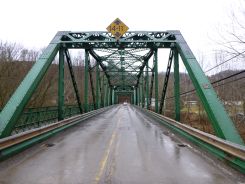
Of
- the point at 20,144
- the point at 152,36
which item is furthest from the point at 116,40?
the point at 20,144

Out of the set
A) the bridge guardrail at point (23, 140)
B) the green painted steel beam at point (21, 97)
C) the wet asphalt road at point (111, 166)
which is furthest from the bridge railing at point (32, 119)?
the wet asphalt road at point (111, 166)

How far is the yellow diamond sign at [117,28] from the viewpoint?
2017 cm

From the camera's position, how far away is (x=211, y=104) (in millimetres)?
11016

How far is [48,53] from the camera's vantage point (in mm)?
16781

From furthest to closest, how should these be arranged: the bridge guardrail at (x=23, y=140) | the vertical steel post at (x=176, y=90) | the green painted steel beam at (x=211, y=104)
Result: the vertical steel post at (x=176, y=90) < the green painted steel beam at (x=211, y=104) < the bridge guardrail at (x=23, y=140)

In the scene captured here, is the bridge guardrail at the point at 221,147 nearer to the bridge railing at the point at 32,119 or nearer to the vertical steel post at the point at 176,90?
the vertical steel post at the point at 176,90

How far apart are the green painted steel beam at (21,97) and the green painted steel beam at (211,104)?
7266 mm

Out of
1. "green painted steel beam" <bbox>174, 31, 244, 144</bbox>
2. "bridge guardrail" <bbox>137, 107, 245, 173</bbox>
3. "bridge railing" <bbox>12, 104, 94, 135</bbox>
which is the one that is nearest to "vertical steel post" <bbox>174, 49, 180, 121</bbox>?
"green painted steel beam" <bbox>174, 31, 244, 144</bbox>

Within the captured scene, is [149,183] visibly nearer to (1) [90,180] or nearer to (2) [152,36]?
(1) [90,180]

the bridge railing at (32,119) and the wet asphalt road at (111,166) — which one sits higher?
the bridge railing at (32,119)

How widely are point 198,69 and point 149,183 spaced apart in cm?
891

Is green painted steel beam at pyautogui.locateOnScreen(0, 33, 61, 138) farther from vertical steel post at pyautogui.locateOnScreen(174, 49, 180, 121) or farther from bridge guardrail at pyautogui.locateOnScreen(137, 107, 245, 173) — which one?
vertical steel post at pyautogui.locateOnScreen(174, 49, 180, 121)

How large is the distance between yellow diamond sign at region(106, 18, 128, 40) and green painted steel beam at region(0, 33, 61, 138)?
4759 mm

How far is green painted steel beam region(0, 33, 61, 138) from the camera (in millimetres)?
10852
